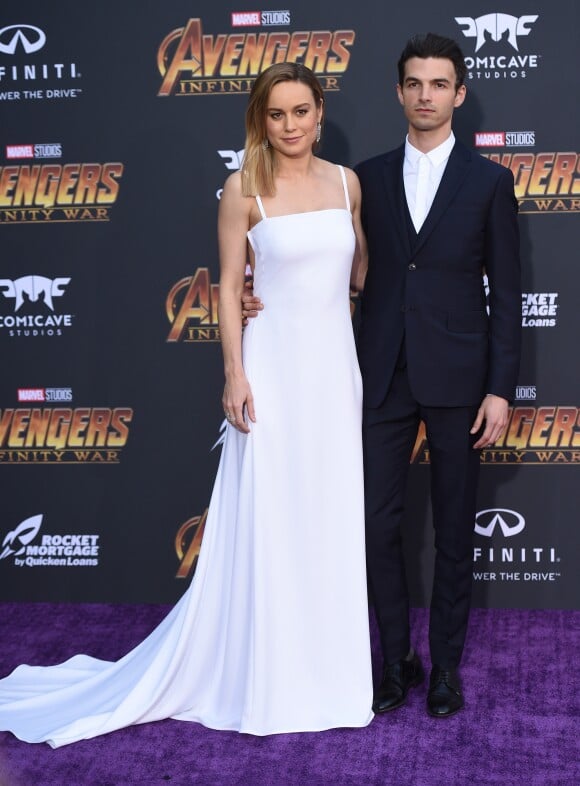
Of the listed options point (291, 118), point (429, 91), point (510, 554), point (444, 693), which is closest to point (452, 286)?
point (429, 91)

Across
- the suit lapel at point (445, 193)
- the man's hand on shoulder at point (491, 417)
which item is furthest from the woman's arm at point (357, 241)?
the man's hand on shoulder at point (491, 417)

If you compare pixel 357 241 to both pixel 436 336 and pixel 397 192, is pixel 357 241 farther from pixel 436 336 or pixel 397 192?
pixel 436 336

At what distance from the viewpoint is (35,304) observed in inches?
168

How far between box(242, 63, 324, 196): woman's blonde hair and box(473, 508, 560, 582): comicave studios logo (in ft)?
5.87

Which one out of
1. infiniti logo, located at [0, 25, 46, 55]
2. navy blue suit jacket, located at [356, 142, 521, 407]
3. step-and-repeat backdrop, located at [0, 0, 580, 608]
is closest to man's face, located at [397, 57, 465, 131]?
navy blue suit jacket, located at [356, 142, 521, 407]

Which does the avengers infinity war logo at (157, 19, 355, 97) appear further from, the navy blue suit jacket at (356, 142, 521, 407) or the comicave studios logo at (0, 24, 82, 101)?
the navy blue suit jacket at (356, 142, 521, 407)

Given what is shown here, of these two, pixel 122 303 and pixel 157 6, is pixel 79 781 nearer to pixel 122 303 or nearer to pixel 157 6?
pixel 122 303

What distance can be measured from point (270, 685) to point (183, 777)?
40 centimetres

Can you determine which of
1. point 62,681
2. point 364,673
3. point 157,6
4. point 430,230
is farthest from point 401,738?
point 157,6

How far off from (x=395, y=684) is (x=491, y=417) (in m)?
0.91

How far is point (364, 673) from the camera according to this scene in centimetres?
319

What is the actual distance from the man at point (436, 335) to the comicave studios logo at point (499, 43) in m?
0.89

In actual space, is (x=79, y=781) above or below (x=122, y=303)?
below

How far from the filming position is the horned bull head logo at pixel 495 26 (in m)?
3.93
